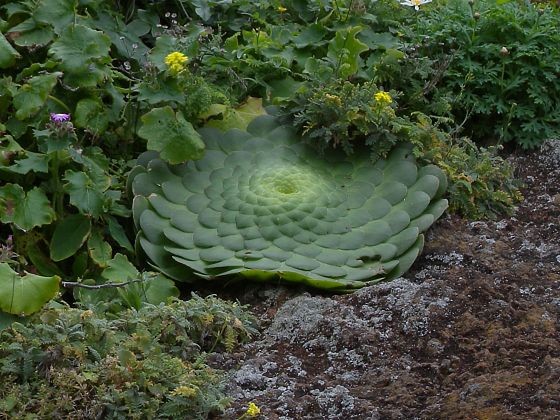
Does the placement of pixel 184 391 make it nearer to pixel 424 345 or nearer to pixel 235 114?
pixel 424 345

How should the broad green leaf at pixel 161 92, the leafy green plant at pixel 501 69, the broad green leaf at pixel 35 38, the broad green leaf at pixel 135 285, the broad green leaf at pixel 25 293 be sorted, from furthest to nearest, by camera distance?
the leafy green plant at pixel 501 69
the broad green leaf at pixel 35 38
the broad green leaf at pixel 161 92
the broad green leaf at pixel 135 285
the broad green leaf at pixel 25 293

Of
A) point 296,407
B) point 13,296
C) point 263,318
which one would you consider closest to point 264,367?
point 296,407

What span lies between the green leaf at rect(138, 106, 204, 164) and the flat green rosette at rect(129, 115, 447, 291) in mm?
98

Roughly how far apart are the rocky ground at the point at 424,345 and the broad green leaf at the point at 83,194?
62 cm

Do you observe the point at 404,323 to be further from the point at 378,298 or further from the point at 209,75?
the point at 209,75

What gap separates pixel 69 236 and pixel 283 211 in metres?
0.75

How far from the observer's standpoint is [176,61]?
3.52 m

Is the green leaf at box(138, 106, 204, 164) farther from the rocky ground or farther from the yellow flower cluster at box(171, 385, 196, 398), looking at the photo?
the yellow flower cluster at box(171, 385, 196, 398)

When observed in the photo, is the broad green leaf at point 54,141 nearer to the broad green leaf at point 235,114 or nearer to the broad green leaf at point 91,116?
the broad green leaf at point 91,116

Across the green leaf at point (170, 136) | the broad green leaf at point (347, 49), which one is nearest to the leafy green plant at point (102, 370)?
the green leaf at point (170, 136)

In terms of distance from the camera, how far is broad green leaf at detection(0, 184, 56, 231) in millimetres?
3318

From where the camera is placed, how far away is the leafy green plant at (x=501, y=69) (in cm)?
411

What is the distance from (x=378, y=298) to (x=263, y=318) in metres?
0.37

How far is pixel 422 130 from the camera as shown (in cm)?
371
